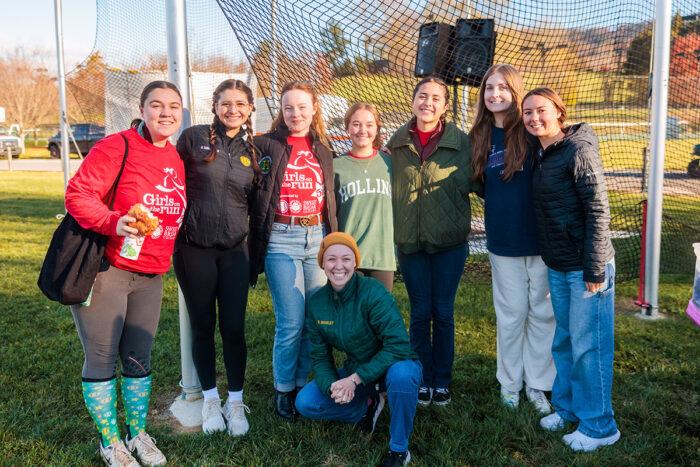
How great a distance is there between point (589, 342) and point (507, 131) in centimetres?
122

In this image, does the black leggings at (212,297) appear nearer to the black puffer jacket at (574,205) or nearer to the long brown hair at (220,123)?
the long brown hair at (220,123)

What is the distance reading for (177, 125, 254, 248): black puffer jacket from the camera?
2.70 m

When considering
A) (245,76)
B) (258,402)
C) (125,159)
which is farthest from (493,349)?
(245,76)

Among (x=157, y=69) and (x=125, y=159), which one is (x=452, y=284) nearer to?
(x=125, y=159)

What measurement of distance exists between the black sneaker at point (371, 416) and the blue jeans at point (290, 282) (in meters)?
0.48

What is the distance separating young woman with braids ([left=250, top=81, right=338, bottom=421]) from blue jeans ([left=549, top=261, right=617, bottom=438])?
1319mm

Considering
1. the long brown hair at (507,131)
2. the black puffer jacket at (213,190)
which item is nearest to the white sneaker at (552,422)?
the long brown hair at (507,131)

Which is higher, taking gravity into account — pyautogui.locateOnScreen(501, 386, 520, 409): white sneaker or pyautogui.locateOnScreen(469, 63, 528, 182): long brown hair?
pyautogui.locateOnScreen(469, 63, 528, 182): long brown hair

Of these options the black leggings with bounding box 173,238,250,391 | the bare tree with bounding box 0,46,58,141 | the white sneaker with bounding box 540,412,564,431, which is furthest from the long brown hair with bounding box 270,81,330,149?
the bare tree with bounding box 0,46,58,141

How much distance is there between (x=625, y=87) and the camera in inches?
224

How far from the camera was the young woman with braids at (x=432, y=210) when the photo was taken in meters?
3.10

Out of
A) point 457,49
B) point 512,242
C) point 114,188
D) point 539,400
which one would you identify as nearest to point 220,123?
point 114,188

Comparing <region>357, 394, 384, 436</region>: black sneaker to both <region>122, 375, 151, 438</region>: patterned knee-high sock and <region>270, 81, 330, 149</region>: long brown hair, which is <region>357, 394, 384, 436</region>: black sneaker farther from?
<region>270, 81, 330, 149</region>: long brown hair

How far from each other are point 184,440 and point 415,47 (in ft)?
10.8
